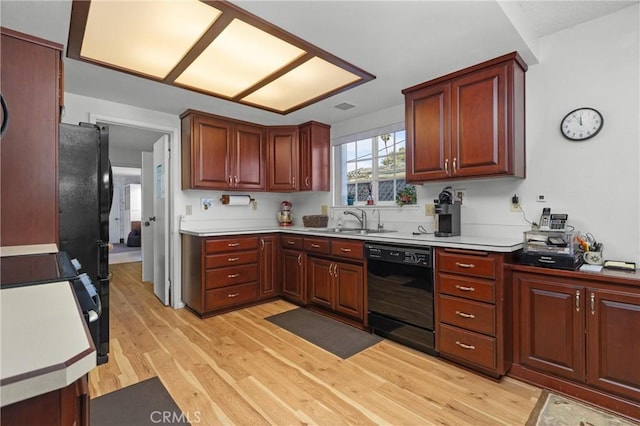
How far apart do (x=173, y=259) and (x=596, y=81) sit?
421 centimetres

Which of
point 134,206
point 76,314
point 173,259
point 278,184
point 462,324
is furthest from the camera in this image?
point 134,206

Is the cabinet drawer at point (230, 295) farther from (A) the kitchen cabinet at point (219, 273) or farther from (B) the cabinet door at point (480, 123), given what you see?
(B) the cabinet door at point (480, 123)

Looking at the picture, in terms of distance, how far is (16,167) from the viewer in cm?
172

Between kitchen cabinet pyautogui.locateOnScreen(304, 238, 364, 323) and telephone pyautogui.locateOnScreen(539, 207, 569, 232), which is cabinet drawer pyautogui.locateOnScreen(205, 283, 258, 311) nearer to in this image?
kitchen cabinet pyautogui.locateOnScreen(304, 238, 364, 323)

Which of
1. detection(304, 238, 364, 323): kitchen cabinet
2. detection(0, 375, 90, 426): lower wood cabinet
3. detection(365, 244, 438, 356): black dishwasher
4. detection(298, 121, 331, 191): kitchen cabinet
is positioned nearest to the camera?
detection(0, 375, 90, 426): lower wood cabinet

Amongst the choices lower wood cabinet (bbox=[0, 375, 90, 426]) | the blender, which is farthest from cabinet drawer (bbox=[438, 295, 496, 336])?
the blender

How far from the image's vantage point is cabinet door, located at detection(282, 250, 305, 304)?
11.6 ft

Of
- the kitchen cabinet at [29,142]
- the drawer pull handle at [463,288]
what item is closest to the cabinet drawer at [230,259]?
the kitchen cabinet at [29,142]

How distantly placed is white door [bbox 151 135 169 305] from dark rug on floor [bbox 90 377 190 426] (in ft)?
6.09

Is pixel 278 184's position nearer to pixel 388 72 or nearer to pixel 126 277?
pixel 388 72

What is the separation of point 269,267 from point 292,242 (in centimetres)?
42

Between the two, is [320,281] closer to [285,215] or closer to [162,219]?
[285,215]

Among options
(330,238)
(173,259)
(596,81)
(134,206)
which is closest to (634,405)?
(596,81)

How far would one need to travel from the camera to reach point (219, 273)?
3.35m
